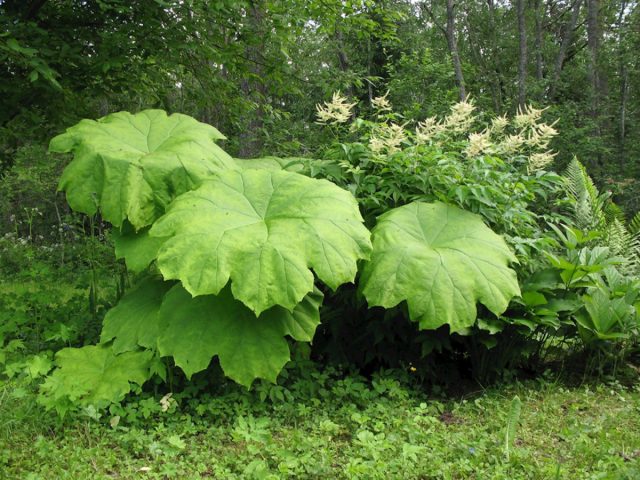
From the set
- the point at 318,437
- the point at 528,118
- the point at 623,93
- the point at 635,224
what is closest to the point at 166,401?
the point at 318,437

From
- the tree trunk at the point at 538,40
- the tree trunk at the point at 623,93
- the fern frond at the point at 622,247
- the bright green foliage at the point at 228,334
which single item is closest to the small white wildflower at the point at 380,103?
the bright green foliage at the point at 228,334

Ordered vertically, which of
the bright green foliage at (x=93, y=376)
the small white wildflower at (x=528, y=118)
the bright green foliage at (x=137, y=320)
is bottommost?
the bright green foliage at (x=93, y=376)

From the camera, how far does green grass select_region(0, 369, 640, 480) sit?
202 centimetres

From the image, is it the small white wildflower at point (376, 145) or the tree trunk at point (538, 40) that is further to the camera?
the tree trunk at point (538, 40)

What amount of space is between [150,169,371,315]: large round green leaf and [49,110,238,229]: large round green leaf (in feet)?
0.75

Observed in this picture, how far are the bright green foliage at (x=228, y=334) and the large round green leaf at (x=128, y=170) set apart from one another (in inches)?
21.5

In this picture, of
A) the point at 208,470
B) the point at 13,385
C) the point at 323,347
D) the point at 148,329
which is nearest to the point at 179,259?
the point at 148,329

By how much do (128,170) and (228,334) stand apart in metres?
1.03

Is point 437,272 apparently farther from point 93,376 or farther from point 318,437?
point 93,376

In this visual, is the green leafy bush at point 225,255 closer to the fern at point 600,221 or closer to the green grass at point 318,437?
the green grass at point 318,437

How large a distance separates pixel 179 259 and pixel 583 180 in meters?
3.39

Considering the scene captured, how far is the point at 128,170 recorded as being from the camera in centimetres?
273

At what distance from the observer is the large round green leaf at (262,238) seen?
222cm

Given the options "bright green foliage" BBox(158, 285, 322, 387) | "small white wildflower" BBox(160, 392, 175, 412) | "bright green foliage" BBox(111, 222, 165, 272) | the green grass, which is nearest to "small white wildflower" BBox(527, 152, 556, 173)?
the green grass
